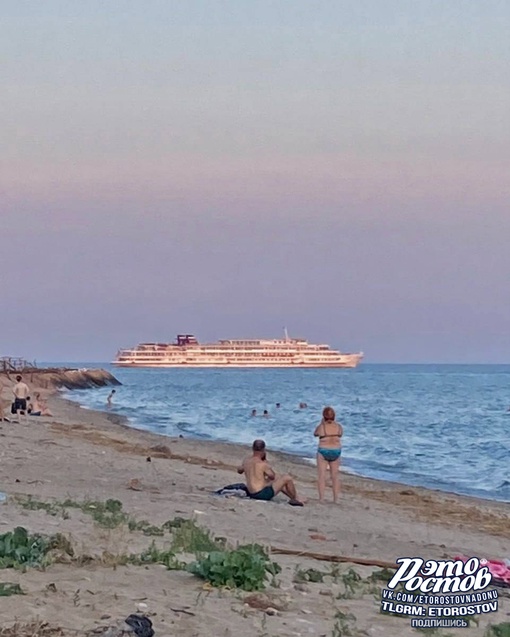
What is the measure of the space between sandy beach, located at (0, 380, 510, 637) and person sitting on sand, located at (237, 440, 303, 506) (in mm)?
213

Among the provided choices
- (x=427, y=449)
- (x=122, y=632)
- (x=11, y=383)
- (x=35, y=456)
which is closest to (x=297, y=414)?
(x=11, y=383)

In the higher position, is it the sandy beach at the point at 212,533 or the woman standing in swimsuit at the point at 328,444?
the woman standing in swimsuit at the point at 328,444

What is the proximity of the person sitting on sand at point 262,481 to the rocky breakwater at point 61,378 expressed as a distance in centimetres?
4663

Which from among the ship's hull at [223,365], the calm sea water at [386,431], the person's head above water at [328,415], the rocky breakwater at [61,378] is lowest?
the calm sea water at [386,431]

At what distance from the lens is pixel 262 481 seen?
14.0m

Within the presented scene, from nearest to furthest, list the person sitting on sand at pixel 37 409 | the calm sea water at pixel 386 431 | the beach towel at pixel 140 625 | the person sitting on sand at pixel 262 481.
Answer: the beach towel at pixel 140 625 → the person sitting on sand at pixel 262 481 → the calm sea water at pixel 386 431 → the person sitting on sand at pixel 37 409

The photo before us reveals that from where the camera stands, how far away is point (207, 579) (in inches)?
277

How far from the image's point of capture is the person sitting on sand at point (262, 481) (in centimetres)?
1384

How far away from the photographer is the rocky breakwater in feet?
243

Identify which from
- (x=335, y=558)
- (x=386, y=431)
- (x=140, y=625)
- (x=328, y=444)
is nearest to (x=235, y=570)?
(x=140, y=625)

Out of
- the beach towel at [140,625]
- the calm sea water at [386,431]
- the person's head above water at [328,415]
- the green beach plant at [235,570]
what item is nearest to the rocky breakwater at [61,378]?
the calm sea water at [386,431]

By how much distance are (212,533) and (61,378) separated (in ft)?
256

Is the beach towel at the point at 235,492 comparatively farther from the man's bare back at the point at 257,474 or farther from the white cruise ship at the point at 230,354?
the white cruise ship at the point at 230,354

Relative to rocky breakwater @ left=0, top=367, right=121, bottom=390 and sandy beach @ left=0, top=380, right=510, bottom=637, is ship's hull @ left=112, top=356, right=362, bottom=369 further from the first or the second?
sandy beach @ left=0, top=380, right=510, bottom=637
